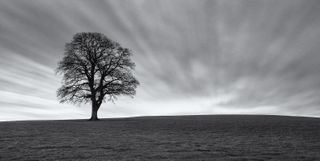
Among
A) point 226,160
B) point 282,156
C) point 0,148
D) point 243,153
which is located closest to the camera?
point 226,160

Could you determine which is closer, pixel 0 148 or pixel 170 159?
pixel 170 159

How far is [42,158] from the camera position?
34.6ft

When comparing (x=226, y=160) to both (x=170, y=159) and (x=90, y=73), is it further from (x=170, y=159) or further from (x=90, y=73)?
(x=90, y=73)

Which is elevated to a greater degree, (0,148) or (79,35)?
(79,35)

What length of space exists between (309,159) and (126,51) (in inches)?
1265

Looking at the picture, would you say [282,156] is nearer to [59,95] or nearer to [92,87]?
[92,87]

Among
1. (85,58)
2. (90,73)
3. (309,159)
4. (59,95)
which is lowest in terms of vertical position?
(309,159)

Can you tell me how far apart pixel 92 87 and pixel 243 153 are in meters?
29.5

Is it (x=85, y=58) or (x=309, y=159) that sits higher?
→ (x=85, y=58)

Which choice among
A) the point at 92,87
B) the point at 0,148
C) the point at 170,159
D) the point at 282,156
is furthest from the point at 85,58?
the point at 282,156

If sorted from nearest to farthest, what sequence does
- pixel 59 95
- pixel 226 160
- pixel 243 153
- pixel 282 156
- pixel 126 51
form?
pixel 226 160 < pixel 282 156 < pixel 243 153 < pixel 59 95 < pixel 126 51

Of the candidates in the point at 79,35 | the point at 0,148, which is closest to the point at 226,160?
the point at 0,148

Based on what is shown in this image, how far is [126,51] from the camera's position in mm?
37969

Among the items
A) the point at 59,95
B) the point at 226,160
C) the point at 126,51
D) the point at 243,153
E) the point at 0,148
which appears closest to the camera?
the point at 226,160
